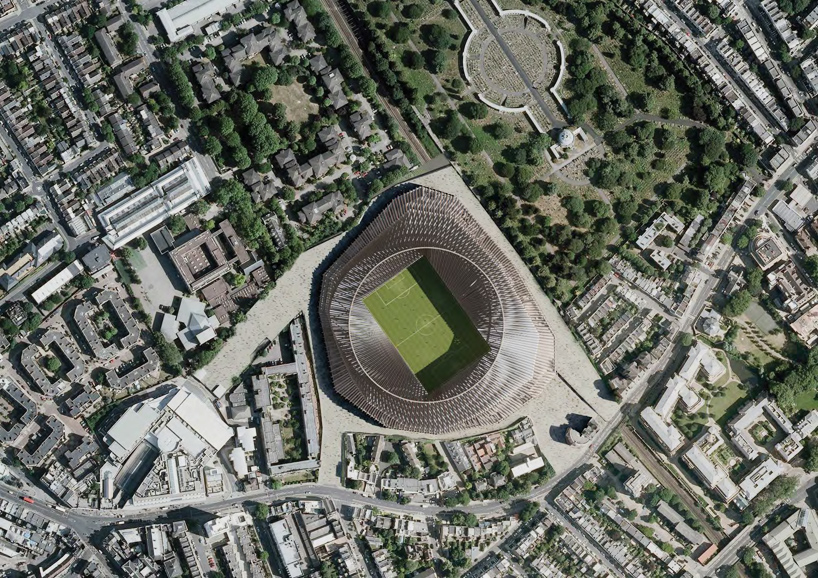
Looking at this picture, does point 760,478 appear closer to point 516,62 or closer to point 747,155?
point 747,155

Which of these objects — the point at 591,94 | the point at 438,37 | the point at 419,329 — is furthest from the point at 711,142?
the point at 419,329

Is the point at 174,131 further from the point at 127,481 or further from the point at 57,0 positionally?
the point at 127,481

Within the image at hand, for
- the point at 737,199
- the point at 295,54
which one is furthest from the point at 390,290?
the point at 737,199

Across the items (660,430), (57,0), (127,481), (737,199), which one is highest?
(57,0)

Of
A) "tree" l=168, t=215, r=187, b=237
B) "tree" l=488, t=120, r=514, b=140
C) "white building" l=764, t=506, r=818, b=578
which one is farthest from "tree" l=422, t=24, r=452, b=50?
"white building" l=764, t=506, r=818, b=578

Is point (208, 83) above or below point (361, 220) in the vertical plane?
above
